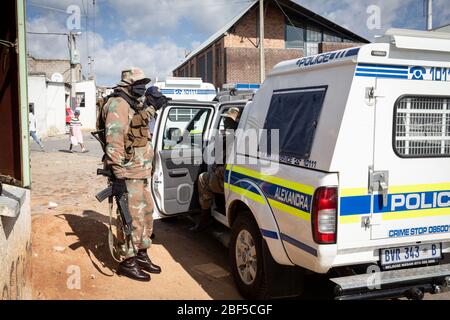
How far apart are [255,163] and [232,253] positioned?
3.30ft

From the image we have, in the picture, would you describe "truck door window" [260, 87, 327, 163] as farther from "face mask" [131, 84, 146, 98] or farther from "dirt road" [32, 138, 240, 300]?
"dirt road" [32, 138, 240, 300]

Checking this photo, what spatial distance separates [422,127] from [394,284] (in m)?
1.23

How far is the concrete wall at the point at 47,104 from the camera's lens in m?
24.2

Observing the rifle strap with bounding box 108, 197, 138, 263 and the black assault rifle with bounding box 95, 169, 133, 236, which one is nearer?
the black assault rifle with bounding box 95, 169, 133, 236

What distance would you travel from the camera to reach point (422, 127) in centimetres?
312

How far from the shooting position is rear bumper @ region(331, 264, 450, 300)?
2883mm

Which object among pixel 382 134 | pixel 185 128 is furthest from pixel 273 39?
pixel 382 134

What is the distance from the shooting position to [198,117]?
5.77 m

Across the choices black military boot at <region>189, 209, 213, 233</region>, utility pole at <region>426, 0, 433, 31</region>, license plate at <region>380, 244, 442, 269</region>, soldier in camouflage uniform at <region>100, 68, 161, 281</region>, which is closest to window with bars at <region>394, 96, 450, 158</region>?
license plate at <region>380, 244, 442, 269</region>

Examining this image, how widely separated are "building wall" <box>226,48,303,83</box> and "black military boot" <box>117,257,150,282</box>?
23.4 meters

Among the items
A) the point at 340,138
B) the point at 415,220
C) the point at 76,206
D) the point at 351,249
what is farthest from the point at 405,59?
the point at 76,206

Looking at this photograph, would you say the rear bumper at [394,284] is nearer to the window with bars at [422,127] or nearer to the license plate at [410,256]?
the license plate at [410,256]

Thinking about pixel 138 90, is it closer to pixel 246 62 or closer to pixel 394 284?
pixel 394 284
